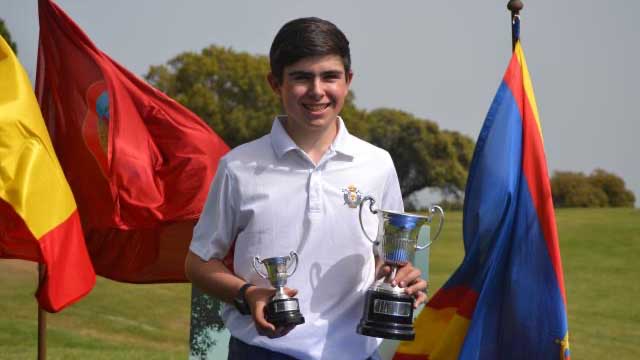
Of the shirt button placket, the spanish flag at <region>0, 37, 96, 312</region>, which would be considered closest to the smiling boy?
the shirt button placket

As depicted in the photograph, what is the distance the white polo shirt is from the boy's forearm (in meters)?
0.03

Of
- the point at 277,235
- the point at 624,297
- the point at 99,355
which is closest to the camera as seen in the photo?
the point at 277,235

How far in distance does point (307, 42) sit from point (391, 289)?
740mm

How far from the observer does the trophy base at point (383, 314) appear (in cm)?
308

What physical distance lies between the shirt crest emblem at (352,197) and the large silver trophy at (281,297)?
23cm

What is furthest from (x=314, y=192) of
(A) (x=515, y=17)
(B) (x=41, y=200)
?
(B) (x=41, y=200)

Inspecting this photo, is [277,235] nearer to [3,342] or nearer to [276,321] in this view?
[276,321]

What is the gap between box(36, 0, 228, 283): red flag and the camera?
744 centimetres

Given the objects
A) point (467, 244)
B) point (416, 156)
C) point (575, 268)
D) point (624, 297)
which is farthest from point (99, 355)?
point (416, 156)

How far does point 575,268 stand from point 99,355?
15205 mm

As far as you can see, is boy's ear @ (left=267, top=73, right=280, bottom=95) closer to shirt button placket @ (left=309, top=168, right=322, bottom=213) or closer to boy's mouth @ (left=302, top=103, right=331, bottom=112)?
boy's mouth @ (left=302, top=103, right=331, bottom=112)

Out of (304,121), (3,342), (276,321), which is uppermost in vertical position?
(304,121)

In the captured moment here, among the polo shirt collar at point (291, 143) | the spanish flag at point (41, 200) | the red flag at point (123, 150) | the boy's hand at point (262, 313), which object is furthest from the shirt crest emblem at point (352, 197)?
the red flag at point (123, 150)

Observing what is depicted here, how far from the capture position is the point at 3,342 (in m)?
12.6
